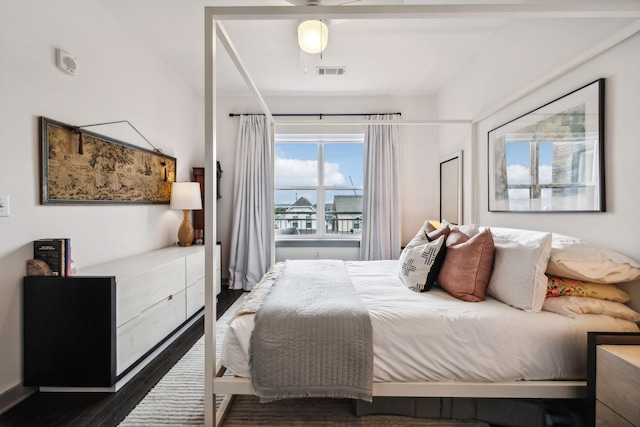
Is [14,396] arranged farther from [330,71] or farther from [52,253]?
[330,71]

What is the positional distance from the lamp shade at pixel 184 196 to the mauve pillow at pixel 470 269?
2.59 metres

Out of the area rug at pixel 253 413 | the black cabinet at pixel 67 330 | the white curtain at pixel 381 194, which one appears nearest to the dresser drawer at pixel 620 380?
the area rug at pixel 253 413

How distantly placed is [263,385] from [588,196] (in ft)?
6.46

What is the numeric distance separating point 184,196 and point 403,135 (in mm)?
2912

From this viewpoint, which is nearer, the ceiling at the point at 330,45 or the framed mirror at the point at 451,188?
the ceiling at the point at 330,45

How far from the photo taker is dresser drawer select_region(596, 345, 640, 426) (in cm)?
109

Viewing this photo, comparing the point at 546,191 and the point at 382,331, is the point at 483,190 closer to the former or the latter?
the point at 546,191

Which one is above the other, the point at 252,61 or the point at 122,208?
the point at 252,61

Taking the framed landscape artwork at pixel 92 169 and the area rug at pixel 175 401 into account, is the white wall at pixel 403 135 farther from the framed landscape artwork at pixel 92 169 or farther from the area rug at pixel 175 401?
the area rug at pixel 175 401

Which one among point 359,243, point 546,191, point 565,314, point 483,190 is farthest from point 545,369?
point 359,243

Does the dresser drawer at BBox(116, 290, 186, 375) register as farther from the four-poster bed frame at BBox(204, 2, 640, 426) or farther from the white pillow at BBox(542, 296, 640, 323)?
the white pillow at BBox(542, 296, 640, 323)

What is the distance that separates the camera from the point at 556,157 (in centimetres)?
185

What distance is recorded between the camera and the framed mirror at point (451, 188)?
3236 mm

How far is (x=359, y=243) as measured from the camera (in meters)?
4.15
